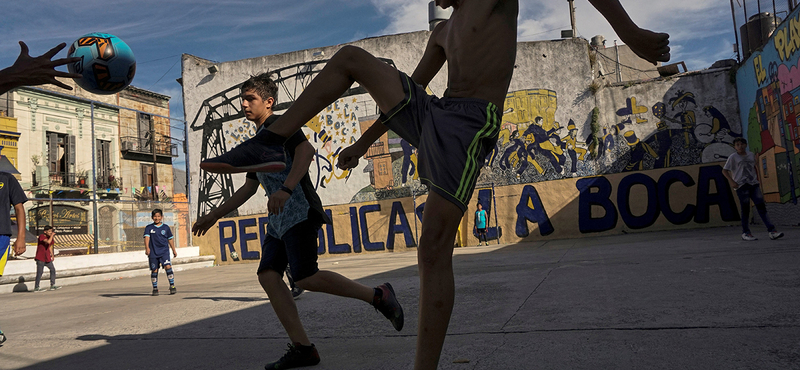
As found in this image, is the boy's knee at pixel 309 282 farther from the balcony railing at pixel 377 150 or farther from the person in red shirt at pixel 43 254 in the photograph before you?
the balcony railing at pixel 377 150

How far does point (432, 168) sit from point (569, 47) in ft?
53.7

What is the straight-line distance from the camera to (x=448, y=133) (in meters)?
1.82

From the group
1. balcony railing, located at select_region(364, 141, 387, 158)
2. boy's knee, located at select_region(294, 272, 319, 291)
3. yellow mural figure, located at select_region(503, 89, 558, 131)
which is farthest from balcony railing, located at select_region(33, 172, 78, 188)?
boy's knee, located at select_region(294, 272, 319, 291)

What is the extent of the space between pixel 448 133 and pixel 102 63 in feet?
13.4

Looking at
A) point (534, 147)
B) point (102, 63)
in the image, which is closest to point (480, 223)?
point (534, 147)

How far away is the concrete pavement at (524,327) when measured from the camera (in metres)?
2.46

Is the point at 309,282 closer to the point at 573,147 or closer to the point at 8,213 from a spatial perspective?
the point at 8,213

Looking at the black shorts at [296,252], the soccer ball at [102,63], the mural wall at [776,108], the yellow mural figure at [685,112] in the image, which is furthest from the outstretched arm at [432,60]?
the yellow mural figure at [685,112]

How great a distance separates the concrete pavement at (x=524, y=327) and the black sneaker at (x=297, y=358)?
10cm

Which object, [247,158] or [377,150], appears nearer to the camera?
[247,158]

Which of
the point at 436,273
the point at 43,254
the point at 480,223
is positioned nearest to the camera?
the point at 436,273

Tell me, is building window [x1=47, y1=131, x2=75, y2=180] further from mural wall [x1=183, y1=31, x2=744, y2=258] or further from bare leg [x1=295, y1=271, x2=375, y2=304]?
bare leg [x1=295, y1=271, x2=375, y2=304]

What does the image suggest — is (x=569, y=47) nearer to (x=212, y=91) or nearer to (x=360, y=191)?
(x=360, y=191)

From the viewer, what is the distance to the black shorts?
2.91m
